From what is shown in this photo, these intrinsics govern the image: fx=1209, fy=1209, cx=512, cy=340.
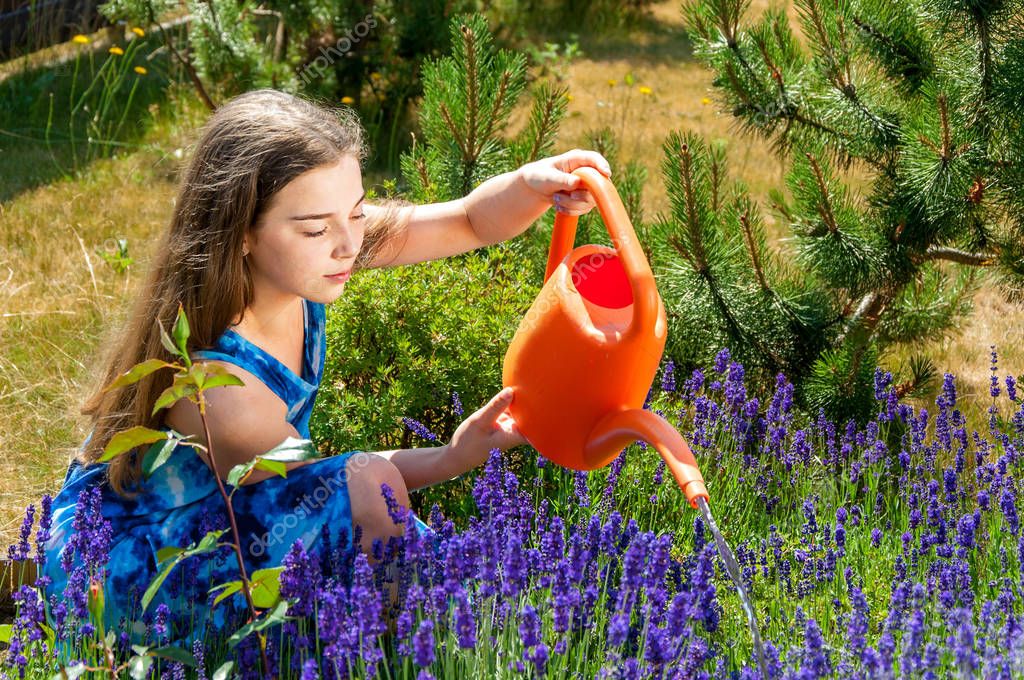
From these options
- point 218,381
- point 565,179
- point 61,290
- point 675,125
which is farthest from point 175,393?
point 675,125

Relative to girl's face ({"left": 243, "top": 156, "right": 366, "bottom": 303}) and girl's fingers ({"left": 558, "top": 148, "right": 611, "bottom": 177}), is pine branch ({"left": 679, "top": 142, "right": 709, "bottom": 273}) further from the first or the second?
girl's face ({"left": 243, "top": 156, "right": 366, "bottom": 303})

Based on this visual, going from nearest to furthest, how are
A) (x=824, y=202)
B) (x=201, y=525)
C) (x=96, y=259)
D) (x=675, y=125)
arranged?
(x=201, y=525) → (x=824, y=202) → (x=96, y=259) → (x=675, y=125)

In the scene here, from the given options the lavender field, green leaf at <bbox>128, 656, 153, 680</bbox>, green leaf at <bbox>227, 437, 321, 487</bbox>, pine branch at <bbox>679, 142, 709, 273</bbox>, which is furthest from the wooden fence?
green leaf at <bbox>128, 656, 153, 680</bbox>

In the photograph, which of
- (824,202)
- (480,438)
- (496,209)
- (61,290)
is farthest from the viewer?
(61,290)

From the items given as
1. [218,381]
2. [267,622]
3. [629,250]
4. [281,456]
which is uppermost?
[629,250]

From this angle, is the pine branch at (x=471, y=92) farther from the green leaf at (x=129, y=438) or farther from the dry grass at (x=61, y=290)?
the green leaf at (x=129, y=438)

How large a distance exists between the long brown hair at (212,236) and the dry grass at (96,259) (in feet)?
1.13

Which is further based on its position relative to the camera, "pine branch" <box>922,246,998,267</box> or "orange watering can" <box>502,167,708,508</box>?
"pine branch" <box>922,246,998,267</box>

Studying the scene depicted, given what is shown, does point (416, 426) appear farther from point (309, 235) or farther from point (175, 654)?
point (175, 654)

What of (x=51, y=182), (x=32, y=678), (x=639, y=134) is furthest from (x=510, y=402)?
(x=639, y=134)

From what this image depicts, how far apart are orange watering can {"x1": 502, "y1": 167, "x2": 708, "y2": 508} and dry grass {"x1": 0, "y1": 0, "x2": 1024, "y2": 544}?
3.45 ft

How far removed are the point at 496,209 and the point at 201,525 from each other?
86 cm

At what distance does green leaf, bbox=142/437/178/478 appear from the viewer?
5.91 feet

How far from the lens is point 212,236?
2.22 metres
